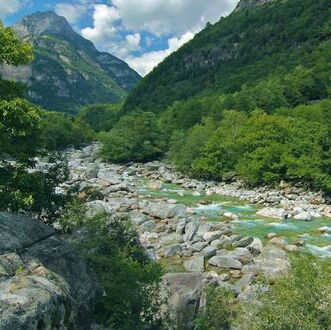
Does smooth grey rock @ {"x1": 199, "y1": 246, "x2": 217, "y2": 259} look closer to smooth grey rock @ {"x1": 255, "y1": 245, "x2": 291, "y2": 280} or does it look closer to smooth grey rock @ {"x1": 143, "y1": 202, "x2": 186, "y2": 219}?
smooth grey rock @ {"x1": 255, "y1": 245, "x2": 291, "y2": 280}

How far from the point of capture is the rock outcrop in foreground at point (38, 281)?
11008 millimetres

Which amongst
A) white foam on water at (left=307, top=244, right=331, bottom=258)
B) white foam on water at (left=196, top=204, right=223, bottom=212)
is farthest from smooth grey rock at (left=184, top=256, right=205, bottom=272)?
white foam on water at (left=196, top=204, right=223, bottom=212)

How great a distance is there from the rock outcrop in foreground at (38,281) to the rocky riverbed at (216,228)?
16.6ft

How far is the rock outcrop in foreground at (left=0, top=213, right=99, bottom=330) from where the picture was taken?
1101 cm

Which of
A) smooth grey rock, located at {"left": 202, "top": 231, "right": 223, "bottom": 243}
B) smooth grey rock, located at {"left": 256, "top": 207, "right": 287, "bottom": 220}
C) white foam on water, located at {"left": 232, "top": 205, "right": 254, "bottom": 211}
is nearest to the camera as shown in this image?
smooth grey rock, located at {"left": 202, "top": 231, "right": 223, "bottom": 243}

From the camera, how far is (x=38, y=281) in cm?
1234

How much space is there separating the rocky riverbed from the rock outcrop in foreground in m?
5.06

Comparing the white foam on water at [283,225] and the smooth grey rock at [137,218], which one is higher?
the smooth grey rock at [137,218]

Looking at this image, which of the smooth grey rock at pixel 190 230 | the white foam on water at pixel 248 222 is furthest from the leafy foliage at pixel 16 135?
the white foam on water at pixel 248 222

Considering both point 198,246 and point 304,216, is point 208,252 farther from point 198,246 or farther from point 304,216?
point 304,216

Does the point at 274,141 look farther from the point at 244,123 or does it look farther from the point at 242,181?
the point at 244,123

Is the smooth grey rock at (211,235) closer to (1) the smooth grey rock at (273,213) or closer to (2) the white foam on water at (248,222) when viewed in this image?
(2) the white foam on water at (248,222)

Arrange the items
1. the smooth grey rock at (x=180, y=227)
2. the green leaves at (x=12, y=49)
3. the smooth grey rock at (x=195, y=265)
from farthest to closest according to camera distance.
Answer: the smooth grey rock at (x=180, y=227) < the smooth grey rock at (x=195, y=265) < the green leaves at (x=12, y=49)

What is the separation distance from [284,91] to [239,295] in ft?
367
